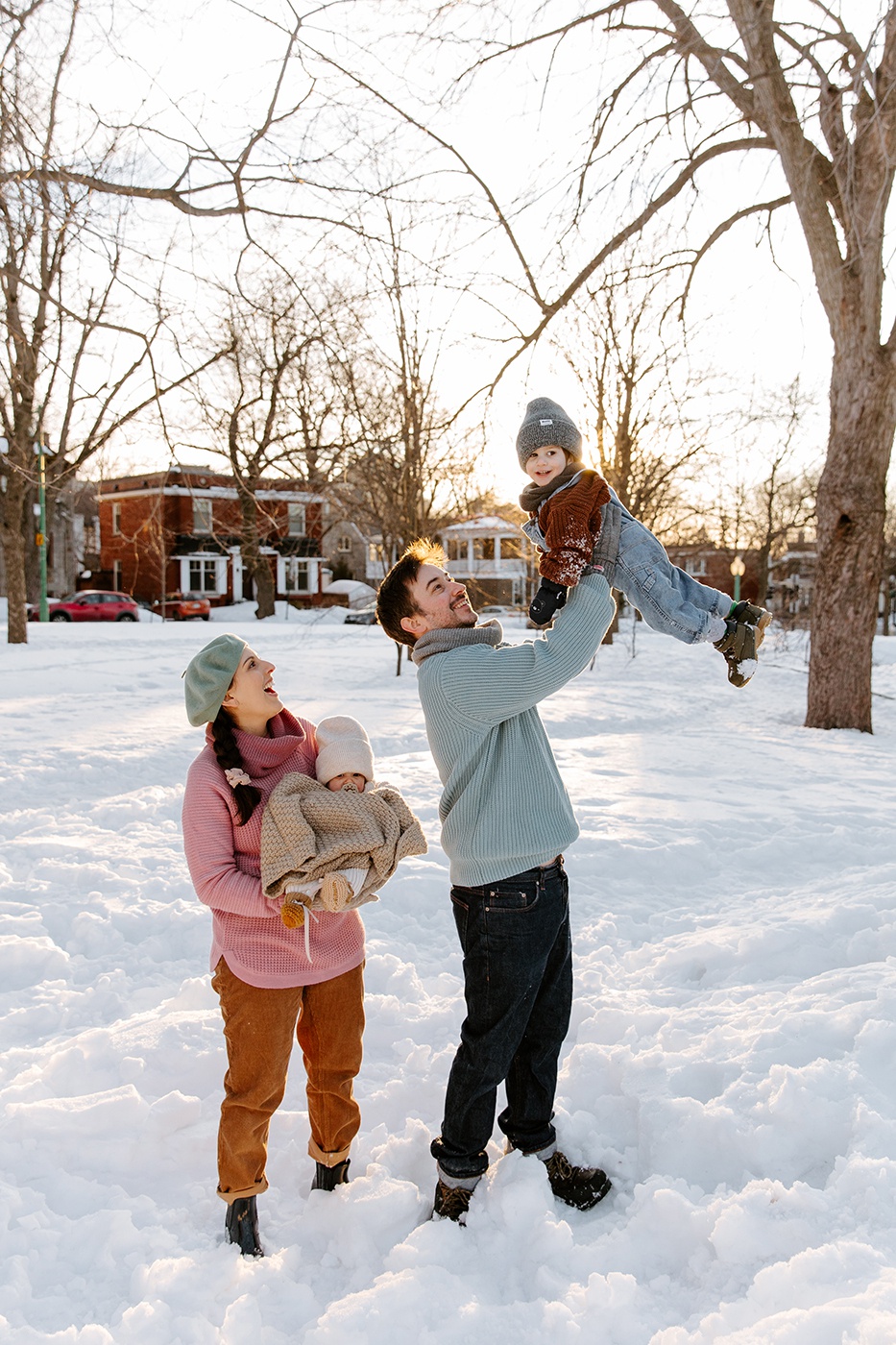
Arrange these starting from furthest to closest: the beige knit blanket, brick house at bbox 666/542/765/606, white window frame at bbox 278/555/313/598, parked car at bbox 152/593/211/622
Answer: brick house at bbox 666/542/765/606, white window frame at bbox 278/555/313/598, parked car at bbox 152/593/211/622, the beige knit blanket

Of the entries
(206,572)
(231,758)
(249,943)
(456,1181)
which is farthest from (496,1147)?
(206,572)

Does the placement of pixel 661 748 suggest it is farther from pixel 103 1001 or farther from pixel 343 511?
pixel 343 511

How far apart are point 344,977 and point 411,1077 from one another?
0.86 m

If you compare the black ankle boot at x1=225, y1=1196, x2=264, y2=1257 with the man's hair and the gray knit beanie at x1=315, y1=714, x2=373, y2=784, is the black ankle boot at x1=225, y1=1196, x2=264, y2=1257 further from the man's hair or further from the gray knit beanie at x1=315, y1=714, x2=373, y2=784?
the man's hair

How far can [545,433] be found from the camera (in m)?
2.68

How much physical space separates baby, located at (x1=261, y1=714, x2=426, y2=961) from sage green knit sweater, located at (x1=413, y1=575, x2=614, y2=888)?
6.2 inches

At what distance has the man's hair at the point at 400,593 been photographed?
247 cm

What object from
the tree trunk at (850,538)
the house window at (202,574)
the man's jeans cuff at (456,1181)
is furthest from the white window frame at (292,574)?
the man's jeans cuff at (456,1181)

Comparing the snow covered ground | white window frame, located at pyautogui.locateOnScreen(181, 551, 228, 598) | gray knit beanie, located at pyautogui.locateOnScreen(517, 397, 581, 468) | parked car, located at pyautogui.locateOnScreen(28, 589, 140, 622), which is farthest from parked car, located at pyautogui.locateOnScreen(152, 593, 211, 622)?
gray knit beanie, located at pyautogui.locateOnScreen(517, 397, 581, 468)

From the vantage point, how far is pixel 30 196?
17.9 feet

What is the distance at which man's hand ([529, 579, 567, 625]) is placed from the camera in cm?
240

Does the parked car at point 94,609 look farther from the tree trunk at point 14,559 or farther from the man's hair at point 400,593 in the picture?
the man's hair at point 400,593

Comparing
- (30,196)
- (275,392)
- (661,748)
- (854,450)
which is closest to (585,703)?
(661,748)

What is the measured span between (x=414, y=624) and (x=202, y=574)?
147ft
